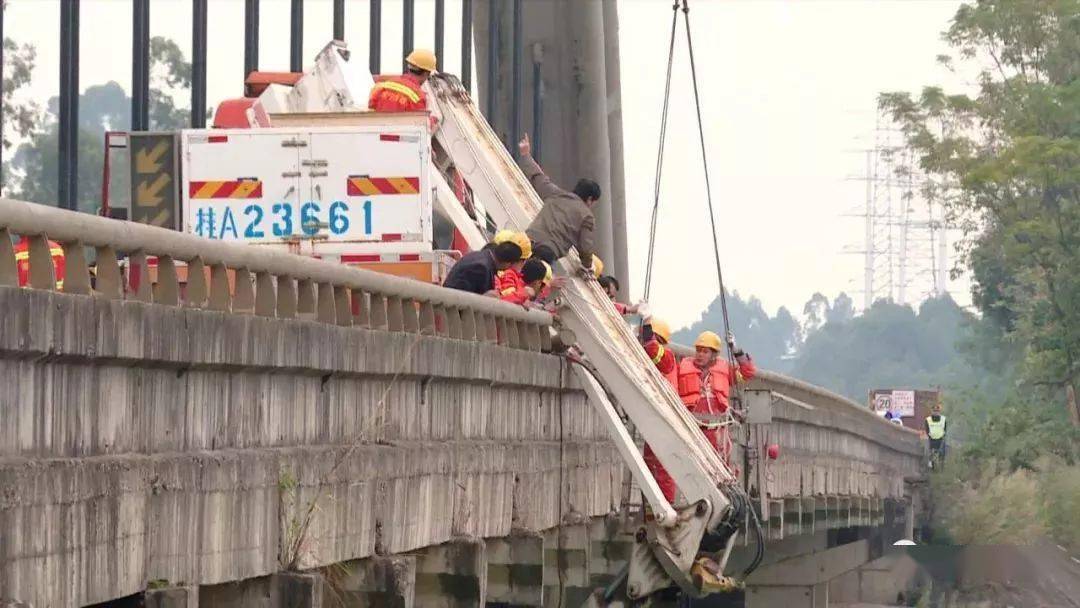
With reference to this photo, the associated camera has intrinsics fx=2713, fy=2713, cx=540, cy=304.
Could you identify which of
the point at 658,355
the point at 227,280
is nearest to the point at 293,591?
the point at 227,280

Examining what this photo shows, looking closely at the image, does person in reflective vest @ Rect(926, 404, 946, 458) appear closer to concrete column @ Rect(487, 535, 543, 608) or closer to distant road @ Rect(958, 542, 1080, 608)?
distant road @ Rect(958, 542, 1080, 608)

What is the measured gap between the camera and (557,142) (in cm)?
5753

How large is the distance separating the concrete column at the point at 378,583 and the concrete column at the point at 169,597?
310 centimetres

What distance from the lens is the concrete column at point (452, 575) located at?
16688 millimetres

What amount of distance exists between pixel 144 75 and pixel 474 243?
11.2 metres

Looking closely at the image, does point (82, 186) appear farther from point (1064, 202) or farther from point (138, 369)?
point (138, 369)

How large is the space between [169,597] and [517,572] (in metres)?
8.10

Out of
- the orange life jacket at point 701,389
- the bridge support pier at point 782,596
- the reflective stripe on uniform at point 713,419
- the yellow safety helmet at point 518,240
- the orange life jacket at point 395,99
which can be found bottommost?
the bridge support pier at point 782,596

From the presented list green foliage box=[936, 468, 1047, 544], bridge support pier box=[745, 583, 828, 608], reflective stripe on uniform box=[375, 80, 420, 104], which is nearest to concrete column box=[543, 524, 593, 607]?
reflective stripe on uniform box=[375, 80, 420, 104]

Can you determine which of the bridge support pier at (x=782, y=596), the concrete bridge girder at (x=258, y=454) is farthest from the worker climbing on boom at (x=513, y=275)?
the bridge support pier at (x=782, y=596)

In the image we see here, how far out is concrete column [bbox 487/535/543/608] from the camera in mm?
19062

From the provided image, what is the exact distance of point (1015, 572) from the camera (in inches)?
2378

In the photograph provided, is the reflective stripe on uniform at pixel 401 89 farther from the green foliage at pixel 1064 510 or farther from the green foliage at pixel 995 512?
the green foliage at pixel 1064 510

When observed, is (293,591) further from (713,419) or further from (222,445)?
(713,419)
